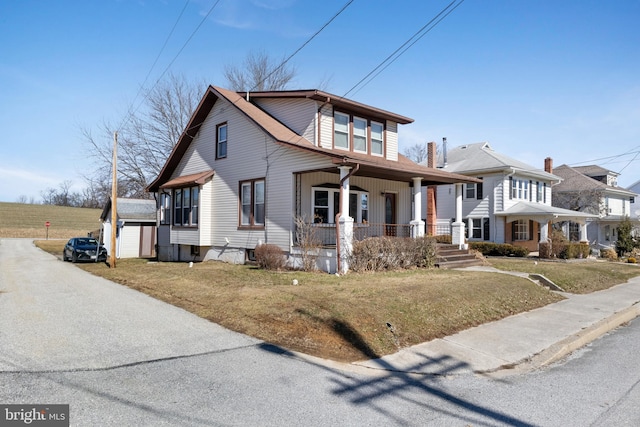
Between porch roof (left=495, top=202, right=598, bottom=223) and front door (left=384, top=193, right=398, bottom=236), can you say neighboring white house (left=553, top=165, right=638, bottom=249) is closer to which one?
porch roof (left=495, top=202, right=598, bottom=223)

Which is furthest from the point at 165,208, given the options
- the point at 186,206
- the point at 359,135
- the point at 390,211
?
the point at 390,211

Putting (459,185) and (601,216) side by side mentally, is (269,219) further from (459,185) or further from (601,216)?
(601,216)

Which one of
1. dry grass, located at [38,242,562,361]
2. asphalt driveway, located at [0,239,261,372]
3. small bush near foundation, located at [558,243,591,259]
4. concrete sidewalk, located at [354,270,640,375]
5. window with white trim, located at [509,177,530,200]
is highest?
window with white trim, located at [509,177,530,200]

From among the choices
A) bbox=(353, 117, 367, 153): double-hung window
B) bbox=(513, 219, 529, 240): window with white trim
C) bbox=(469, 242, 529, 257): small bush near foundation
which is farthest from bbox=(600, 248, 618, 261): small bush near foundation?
bbox=(353, 117, 367, 153): double-hung window

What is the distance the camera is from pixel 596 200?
3406cm

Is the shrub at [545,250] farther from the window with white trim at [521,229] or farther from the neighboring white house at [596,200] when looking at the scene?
the neighboring white house at [596,200]

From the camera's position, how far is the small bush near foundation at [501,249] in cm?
2389

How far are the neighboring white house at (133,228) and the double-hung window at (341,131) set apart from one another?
56.5 feet

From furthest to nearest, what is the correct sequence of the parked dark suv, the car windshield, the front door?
1. the car windshield
2. the parked dark suv
3. the front door

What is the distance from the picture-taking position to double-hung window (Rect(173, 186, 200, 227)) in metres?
19.4

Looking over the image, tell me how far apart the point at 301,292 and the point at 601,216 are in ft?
111

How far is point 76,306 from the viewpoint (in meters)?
9.62

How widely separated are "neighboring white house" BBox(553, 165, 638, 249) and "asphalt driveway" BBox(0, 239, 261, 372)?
114 ft

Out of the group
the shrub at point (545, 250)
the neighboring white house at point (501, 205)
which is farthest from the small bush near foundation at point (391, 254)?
the shrub at point (545, 250)
